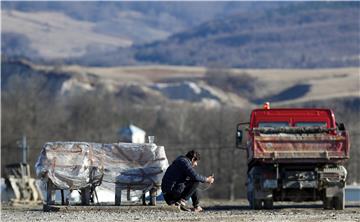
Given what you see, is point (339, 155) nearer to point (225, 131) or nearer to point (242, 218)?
point (242, 218)

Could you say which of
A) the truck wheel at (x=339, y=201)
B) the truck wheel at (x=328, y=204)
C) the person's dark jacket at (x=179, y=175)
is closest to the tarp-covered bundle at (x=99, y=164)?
the person's dark jacket at (x=179, y=175)

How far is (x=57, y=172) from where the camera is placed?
31453mm

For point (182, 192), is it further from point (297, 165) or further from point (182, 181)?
point (297, 165)

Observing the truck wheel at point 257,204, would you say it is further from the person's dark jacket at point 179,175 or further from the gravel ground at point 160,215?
the person's dark jacket at point 179,175

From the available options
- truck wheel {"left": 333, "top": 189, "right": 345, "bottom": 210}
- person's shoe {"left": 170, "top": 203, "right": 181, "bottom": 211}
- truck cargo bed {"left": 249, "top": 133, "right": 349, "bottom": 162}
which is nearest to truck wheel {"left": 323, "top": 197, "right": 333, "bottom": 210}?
truck wheel {"left": 333, "top": 189, "right": 345, "bottom": 210}

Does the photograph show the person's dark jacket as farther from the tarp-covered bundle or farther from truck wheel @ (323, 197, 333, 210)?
truck wheel @ (323, 197, 333, 210)

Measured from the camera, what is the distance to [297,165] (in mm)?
31375

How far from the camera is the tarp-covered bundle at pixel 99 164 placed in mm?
31516

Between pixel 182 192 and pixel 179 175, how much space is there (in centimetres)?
45

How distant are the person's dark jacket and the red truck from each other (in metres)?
2.39

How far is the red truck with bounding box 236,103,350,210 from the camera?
102 ft

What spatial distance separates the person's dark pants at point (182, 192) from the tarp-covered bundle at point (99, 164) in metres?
2.11

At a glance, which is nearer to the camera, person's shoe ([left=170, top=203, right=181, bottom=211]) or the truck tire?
person's shoe ([left=170, top=203, right=181, bottom=211])

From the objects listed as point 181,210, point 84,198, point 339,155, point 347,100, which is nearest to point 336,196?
point 339,155
